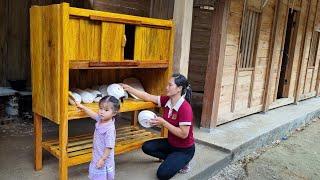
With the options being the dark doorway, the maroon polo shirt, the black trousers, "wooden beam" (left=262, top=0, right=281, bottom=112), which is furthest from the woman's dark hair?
the dark doorway

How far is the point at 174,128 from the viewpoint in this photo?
10.9 ft

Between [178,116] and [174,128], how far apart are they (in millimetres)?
152

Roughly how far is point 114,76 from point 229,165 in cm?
197

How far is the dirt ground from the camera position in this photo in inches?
174

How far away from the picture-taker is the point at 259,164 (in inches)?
189

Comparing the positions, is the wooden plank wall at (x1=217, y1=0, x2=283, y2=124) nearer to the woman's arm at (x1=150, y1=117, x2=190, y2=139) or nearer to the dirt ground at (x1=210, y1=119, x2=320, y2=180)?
the dirt ground at (x1=210, y1=119, x2=320, y2=180)

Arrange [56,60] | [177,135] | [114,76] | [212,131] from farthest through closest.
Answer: [212,131] < [114,76] < [177,135] < [56,60]

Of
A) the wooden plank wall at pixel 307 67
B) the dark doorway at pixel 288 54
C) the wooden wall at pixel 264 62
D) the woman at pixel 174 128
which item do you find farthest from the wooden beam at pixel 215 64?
the wooden plank wall at pixel 307 67

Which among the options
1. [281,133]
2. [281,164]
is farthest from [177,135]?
[281,133]

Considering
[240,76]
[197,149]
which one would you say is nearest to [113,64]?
[197,149]

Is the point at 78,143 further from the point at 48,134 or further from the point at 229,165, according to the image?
the point at 229,165

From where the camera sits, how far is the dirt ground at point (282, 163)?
14.5 ft

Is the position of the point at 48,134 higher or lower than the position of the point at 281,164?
higher

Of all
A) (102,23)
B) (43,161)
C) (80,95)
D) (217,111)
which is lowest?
(43,161)
